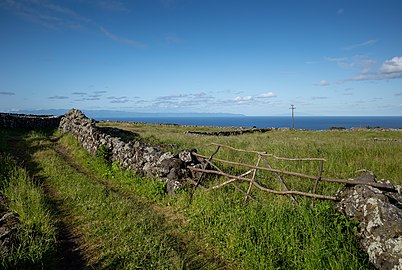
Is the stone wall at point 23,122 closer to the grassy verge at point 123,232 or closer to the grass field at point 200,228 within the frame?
the grass field at point 200,228

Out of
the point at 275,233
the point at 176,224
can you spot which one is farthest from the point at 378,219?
the point at 176,224

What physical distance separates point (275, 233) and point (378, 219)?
2.05 m

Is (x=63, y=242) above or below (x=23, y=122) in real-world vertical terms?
below

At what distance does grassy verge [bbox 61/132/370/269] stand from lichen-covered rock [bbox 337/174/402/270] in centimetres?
23

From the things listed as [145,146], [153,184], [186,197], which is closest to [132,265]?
[186,197]

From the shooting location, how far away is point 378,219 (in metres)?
5.03

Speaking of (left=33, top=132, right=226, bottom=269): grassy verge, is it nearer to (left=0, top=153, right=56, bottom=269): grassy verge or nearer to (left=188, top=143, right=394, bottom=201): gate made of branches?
(left=0, top=153, right=56, bottom=269): grassy verge

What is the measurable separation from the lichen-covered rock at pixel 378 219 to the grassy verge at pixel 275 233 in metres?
0.23

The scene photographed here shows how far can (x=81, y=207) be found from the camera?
868 cm

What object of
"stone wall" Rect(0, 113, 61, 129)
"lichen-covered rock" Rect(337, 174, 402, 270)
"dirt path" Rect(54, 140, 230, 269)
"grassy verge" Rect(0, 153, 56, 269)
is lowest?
"dirt path" Rect(54, 140, 230, 269)

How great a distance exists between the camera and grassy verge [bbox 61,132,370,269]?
16.7ft

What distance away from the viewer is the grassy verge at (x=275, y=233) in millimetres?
5086

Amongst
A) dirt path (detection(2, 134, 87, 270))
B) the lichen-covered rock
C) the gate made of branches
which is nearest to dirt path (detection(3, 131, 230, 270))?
dirt path (detection(2, 134, 87, 270))

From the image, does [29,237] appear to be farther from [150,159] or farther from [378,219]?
[378,219]
